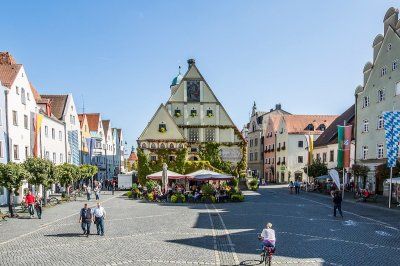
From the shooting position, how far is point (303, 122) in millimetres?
67062

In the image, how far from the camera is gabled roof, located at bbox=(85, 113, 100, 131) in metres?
70.6

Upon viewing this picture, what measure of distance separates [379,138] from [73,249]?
3560cm

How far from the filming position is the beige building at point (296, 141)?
65250 mm

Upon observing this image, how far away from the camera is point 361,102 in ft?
144

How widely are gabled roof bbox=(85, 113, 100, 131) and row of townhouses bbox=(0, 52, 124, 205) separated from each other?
6.98 m

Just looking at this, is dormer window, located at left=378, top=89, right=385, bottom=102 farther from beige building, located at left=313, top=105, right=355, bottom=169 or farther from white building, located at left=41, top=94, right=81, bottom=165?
white building, located at left=41, top=94, right=81, bottom=165

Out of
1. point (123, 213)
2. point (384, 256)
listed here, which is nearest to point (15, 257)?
point (123, 213)

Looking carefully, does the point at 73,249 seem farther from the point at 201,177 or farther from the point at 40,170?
the point at 201,177

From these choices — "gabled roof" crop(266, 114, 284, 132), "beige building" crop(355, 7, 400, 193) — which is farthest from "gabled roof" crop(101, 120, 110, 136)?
"beige building" crop(355, 7, 400, 193)

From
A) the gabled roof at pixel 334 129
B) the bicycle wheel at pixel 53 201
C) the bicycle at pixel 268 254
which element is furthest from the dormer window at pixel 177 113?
the bicycle at pixel 268 254

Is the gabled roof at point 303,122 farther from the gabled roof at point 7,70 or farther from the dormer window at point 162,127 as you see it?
the gabled roof at point 7,70

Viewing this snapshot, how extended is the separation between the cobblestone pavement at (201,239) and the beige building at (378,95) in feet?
52.0

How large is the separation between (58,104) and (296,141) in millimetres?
40409

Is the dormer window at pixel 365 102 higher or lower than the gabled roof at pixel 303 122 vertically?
higher
